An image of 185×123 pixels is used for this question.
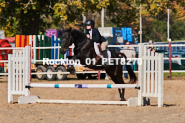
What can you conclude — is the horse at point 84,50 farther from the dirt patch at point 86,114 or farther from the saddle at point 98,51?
the dirt patch at point 86,114

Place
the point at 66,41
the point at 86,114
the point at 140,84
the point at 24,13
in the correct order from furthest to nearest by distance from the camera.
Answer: the point at 24,13 < the point at 66,41 < the point at 140,84 < the point at 86,114

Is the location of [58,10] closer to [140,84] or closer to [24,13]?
[24,13]

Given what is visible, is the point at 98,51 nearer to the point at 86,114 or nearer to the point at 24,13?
the point at 86,114

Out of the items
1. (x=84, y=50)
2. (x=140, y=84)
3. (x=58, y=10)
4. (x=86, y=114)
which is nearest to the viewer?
(x=86, y=114)

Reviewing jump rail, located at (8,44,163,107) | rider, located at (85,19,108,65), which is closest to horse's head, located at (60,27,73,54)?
rider, located at (85,19,108,65)

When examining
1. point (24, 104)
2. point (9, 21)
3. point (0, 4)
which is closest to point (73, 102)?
point (24, 104)

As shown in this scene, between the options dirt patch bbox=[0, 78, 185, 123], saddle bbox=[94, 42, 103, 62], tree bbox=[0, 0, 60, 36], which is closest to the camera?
dirt patch bbox=[0, 78, 185, 123]

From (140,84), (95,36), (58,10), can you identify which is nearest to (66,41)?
(95,36)

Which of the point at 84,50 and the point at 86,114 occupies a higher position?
the point at 84,50

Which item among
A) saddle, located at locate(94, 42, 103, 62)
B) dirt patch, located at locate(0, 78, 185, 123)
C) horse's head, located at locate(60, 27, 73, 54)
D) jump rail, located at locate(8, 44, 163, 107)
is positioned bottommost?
dirt patch, located at locate(0, 78, 185, 123)

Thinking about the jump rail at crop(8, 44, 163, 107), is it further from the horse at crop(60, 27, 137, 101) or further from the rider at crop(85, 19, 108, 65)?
the rider at crop(85, 19, 108, 65)

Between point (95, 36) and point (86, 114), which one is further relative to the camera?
point (95, 36)

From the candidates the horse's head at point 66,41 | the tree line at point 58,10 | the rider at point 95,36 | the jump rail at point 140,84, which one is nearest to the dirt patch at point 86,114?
the jump rail at point 140,84

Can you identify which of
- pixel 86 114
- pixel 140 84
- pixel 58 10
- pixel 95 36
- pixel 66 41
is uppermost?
pixel 58 10
